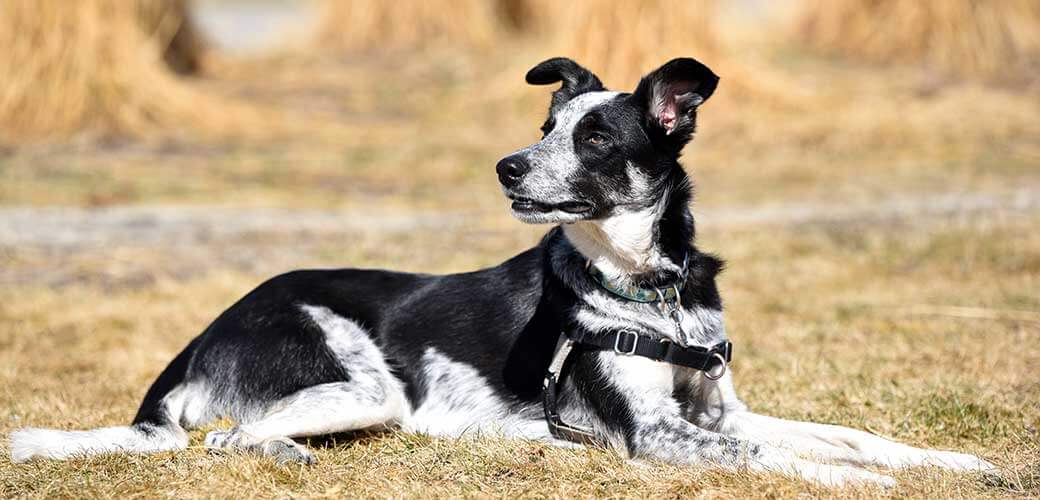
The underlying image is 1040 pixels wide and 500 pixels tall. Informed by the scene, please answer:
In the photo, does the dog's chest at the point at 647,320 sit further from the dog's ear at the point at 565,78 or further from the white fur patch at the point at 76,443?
the white fur patch at the point at 76,443

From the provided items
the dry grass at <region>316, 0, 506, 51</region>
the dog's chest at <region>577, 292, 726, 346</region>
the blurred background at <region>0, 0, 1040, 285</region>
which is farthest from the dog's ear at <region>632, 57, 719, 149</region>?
the dry grass at <region>316, 0, 506, 51</region>

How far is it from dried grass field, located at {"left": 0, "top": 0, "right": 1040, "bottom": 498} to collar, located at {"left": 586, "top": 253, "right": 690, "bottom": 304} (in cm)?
51

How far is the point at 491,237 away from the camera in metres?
8.32

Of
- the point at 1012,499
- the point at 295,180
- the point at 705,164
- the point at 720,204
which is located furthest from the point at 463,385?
the point at 705,164

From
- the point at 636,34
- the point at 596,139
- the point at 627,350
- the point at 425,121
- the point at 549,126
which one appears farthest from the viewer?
the point at 425,121

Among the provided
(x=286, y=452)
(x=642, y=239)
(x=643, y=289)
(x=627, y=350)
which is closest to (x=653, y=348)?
(x=627, y=350)

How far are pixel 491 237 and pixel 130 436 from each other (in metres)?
4.86

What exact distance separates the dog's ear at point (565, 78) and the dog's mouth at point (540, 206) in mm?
555

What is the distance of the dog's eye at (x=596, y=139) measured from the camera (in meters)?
3.60

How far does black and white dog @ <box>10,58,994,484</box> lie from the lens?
137 inches

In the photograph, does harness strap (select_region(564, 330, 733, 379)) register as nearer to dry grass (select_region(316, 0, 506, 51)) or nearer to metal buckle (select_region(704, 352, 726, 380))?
metal buckle (select_region(704, 352, 726, 380))

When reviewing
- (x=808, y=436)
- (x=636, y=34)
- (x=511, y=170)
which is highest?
(x=636, y=34)

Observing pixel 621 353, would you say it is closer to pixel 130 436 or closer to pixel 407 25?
pixel 130 436

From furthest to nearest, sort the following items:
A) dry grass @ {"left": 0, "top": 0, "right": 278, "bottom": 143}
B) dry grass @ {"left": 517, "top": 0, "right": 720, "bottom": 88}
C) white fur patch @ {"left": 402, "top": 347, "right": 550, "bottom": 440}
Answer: dry grass @ {"left": 517, "top": 0, "right": 720, "bottom": 88} < dry grass @ {"left": 0, "top": 0, "right": 278, "bottom": 143} < white fur patch @ {"left": 402, "top": 347, "right": 550, "bottom": 440}
